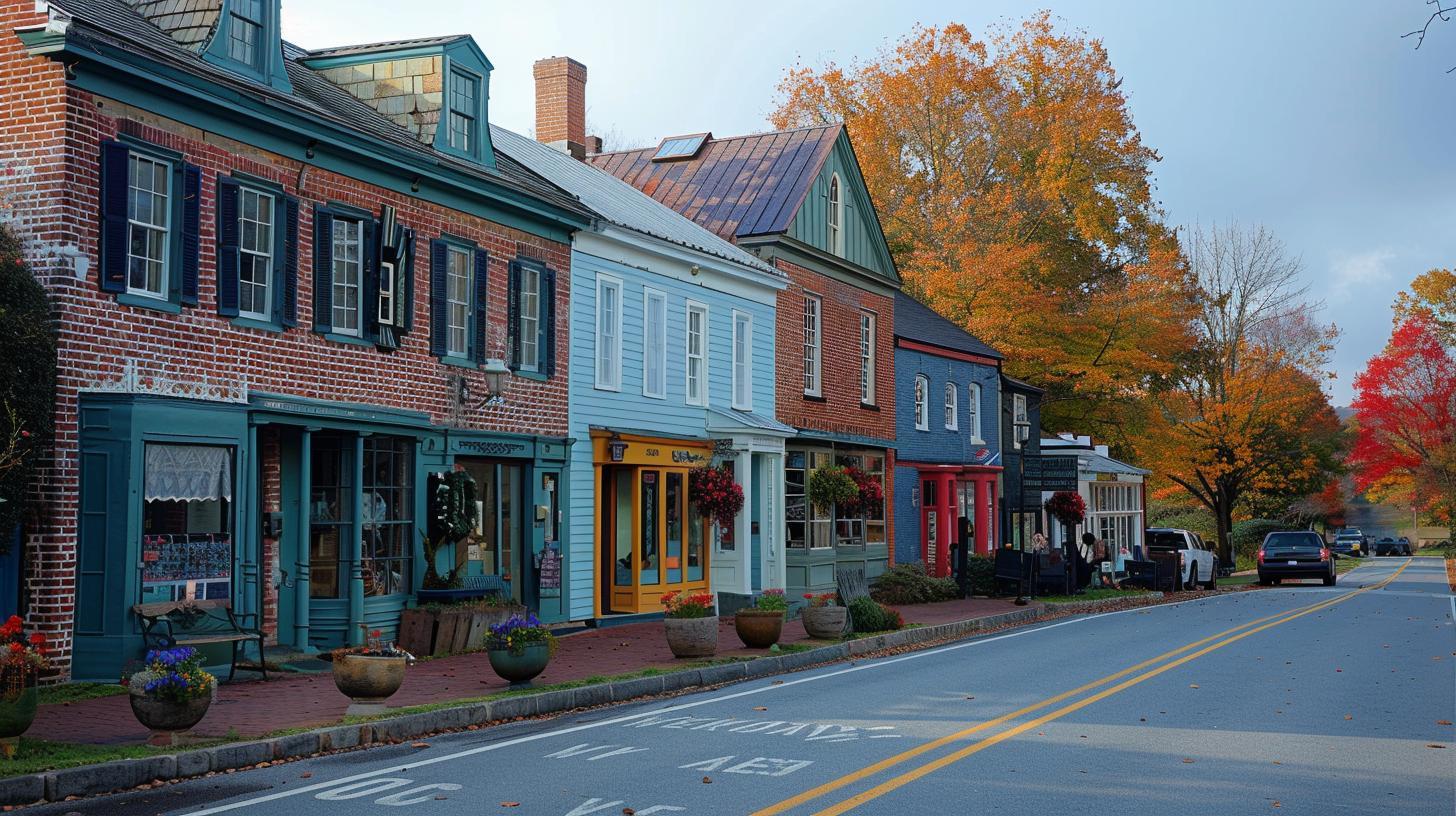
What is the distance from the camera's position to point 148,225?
14.7 metres

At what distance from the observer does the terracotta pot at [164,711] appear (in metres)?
10.4

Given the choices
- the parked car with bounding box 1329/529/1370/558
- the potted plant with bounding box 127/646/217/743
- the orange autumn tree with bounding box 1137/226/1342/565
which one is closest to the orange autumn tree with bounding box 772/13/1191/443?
the orange autumn tree with bounding box 1137/226/1342/565

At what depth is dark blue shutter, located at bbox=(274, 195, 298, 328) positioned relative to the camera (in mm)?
16453

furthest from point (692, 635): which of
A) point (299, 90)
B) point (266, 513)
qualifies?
point (299, 90)

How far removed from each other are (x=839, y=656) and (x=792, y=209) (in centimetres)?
1261

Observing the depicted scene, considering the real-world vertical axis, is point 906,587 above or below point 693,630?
below

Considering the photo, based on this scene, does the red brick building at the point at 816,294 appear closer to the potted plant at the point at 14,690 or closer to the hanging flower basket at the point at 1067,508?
the hanging flower basket at the point at 1067,508

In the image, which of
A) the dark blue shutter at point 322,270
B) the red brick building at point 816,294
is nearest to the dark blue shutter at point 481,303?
the dark blue shutter at point 322,270

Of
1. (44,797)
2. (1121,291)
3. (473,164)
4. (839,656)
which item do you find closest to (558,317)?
(473,164)

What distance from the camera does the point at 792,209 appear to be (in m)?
29.2

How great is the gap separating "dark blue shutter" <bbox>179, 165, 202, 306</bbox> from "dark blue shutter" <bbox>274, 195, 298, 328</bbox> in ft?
4.36

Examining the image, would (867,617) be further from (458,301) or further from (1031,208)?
(1031,208)

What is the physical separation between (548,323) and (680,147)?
12662mm

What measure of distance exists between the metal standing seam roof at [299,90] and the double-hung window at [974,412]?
1823cm
